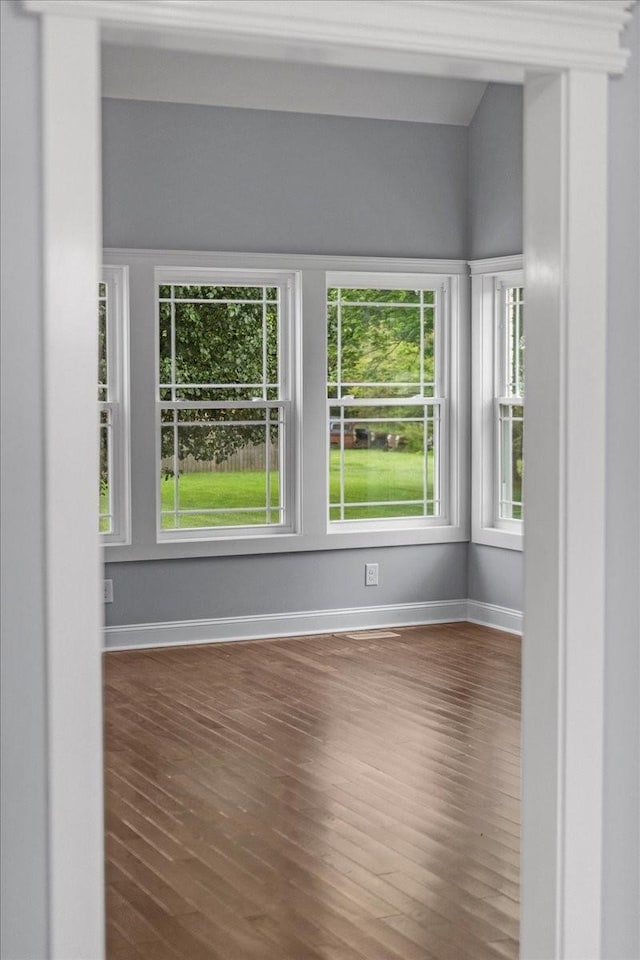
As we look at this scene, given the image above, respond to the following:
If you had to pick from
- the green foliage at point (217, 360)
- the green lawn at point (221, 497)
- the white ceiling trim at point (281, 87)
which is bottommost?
the green lawn at point (221, 497)

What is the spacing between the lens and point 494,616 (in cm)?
774

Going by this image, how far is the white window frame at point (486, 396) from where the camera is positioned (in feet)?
25.3

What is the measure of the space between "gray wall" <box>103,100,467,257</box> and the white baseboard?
7.27 ft

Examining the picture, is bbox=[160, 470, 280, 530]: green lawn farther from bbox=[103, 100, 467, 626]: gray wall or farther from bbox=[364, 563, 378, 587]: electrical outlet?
bbox=[364, 563, 378, 587]: electrical outlet

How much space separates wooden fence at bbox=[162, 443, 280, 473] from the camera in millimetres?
7273

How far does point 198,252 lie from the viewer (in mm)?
7066

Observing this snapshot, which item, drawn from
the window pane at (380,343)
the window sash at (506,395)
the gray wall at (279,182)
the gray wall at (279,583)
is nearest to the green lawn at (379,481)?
the gray wall at (279,583)

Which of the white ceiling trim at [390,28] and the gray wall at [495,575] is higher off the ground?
the white ceiling trim at [390,28]

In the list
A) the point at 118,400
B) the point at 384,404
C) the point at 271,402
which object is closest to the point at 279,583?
the point at 271,402

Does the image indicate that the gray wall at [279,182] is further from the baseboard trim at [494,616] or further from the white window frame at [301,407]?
the baseboard trim at [494,616]
